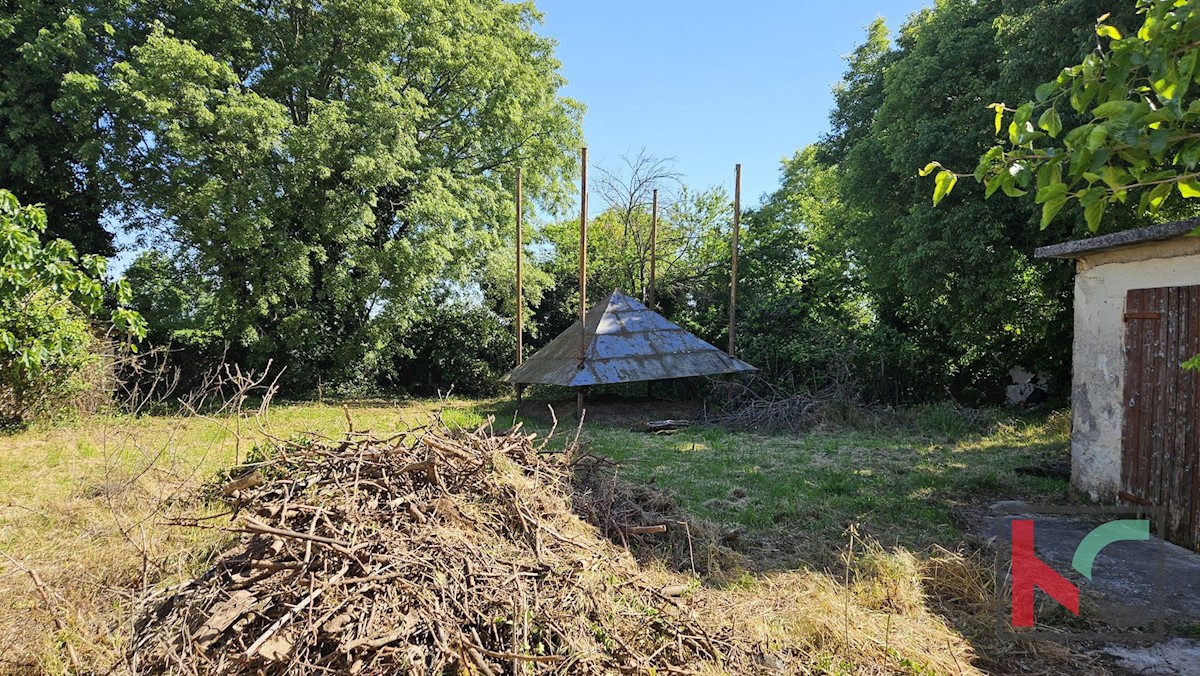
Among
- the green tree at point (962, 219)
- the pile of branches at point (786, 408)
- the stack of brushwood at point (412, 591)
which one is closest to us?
the stack of brushwood at point (412, 591)

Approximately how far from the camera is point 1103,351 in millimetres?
5871

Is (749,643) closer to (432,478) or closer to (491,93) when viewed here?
(432,478)

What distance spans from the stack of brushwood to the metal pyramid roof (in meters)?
6.91

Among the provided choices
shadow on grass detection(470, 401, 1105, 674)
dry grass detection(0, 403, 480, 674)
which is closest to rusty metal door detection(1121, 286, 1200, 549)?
shadow on grass detection(470, 401, 1105, 674)

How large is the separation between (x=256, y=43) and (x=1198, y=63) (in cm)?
1660

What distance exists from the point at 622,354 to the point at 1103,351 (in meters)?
7.03

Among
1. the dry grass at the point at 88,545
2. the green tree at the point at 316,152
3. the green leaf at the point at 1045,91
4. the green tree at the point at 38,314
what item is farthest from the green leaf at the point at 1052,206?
the green tree at the point at 316,152

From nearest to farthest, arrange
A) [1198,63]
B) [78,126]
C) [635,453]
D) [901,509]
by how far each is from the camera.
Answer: [1198,63] < [901,509] < [635,453] < [78,126]

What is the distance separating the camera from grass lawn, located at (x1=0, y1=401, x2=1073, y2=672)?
3.13 meters

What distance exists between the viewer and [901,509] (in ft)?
18.8

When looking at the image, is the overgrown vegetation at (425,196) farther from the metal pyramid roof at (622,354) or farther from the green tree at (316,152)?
the metal pyramid roof at (622,354)

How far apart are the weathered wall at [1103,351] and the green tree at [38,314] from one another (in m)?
11.8

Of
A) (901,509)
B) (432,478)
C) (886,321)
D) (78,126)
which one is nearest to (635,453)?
(901,509)

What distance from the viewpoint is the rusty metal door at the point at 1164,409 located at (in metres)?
4.81
